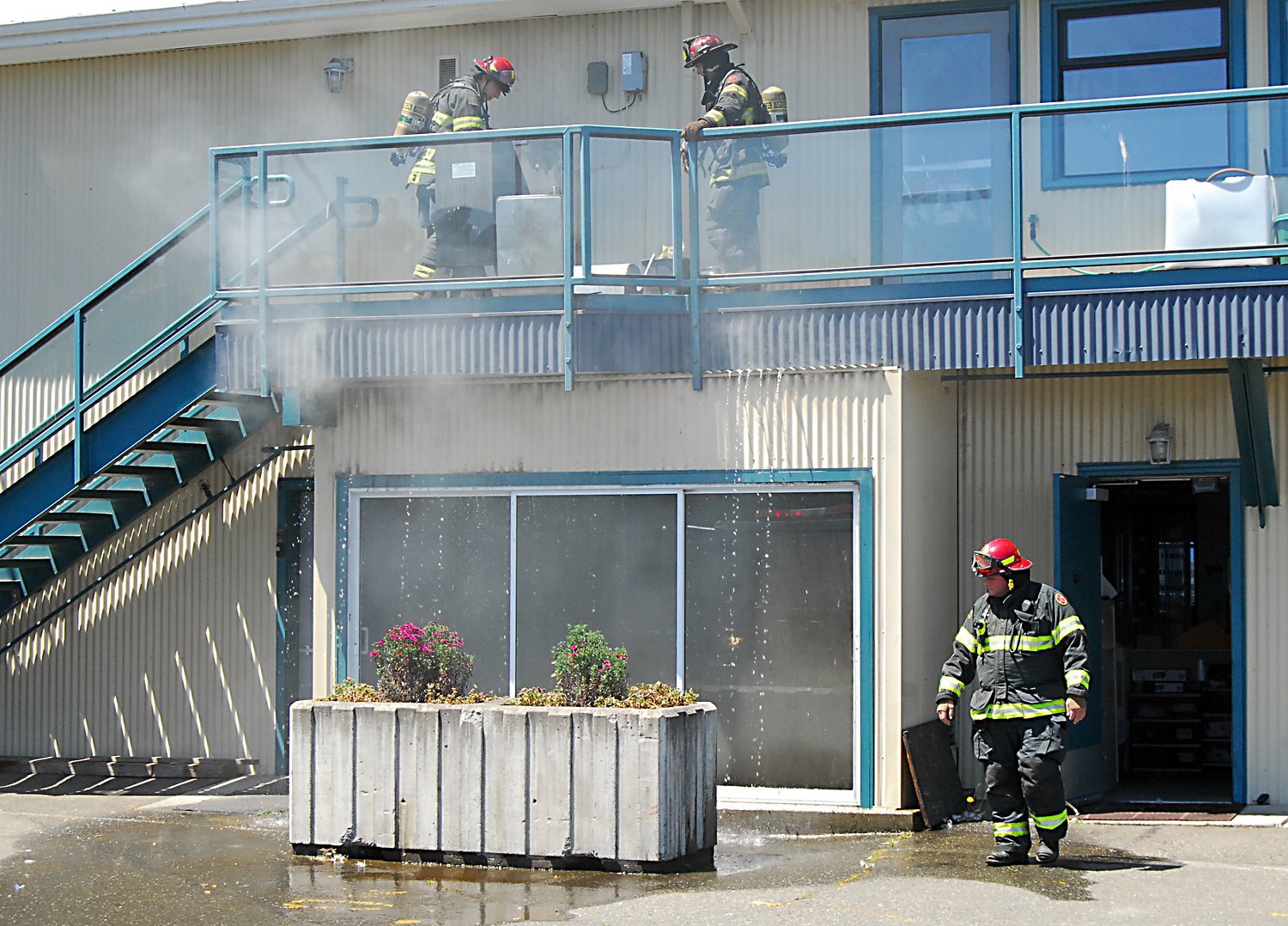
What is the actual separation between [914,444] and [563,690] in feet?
10.3

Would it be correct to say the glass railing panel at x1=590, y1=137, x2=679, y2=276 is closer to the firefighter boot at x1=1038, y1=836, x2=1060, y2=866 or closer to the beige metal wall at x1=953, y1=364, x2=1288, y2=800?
the beige metal wall at x1=953, y1=364, x2=1288, y2=800

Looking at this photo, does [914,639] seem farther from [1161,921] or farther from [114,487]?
[114,487]

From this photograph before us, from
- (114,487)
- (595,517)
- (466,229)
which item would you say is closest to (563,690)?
(595,517)

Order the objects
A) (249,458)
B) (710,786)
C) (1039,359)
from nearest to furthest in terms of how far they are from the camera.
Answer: (710,786)
(1039,359)
(249,458)

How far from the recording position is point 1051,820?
836cm

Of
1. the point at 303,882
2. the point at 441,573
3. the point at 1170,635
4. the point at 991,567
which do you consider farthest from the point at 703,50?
the point at 1170,635

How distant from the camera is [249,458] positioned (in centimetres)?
1312

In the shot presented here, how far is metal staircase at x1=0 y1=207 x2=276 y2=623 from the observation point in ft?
36.4

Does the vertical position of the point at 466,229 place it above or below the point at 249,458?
above

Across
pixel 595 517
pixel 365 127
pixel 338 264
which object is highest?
pixel 365 127

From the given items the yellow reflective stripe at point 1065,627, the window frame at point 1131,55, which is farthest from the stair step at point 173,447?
the window frame at point 1131,55

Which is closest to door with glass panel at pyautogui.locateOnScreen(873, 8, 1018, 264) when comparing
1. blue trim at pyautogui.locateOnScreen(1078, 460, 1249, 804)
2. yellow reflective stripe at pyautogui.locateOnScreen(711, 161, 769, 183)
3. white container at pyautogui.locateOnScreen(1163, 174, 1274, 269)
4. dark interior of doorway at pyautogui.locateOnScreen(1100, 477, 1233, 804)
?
yellow reflective stripe at pyautogui.locateOnScreen(711, 161, 769, 183)

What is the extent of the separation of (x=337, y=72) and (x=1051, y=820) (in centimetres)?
901

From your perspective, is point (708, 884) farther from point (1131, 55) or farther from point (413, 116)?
point (1131, 55)
